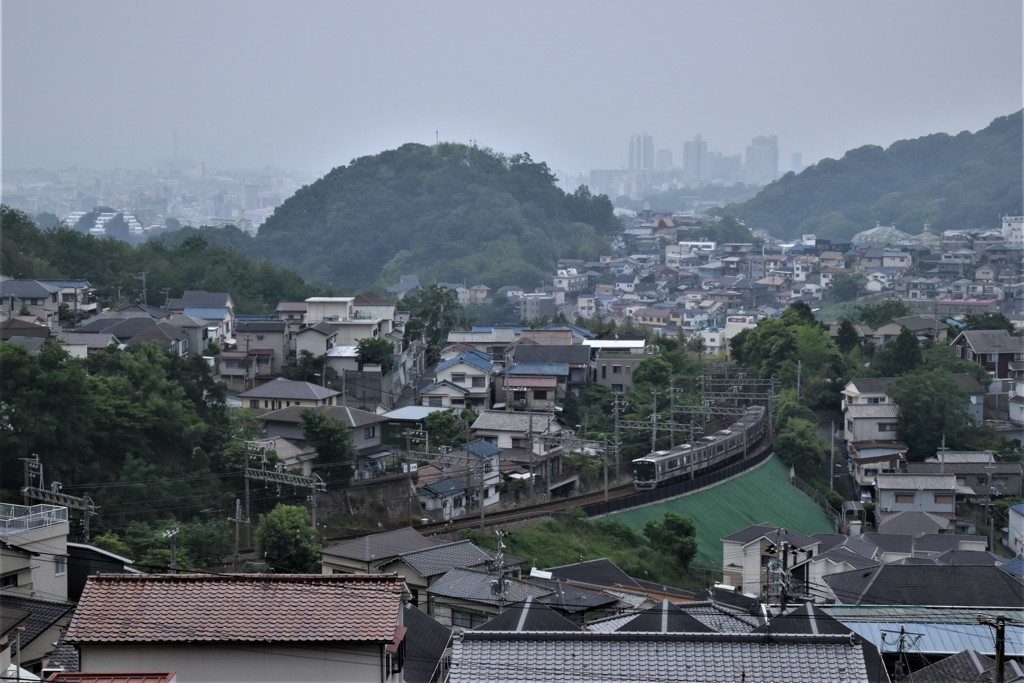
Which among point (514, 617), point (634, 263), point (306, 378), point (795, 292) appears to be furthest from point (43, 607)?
point (634, 263)

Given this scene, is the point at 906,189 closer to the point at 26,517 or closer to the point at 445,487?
the point at 445,487

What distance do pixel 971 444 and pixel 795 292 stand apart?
58.4 ft

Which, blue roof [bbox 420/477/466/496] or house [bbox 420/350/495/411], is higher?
house [bbox 420/350/495/411]

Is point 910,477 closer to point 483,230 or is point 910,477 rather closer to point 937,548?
point 937,548

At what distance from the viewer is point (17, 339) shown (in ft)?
34.1

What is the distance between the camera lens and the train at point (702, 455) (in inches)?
405

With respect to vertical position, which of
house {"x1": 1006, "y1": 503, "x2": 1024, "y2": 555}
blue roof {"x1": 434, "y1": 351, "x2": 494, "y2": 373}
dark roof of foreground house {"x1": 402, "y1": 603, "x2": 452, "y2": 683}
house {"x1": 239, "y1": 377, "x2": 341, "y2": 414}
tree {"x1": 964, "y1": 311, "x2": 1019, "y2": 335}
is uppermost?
tree {"x1": 964, "y1": 311, "x2": 1019, "y2": 335}

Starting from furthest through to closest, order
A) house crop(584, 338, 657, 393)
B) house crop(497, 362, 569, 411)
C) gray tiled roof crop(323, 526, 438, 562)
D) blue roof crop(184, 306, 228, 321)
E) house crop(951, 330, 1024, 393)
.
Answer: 1. house crop(951, 330, 1024, 393)
2. blue roof crop(184, 306, 228, 321)
3. house crop(584, 338, 657, 393)
4. house crop(497, 362, 569, 411)
5. gray tiled roof crop(323, 526, 438, 562)

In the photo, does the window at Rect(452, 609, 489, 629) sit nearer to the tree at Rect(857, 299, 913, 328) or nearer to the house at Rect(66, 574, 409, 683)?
the house at Rect(66, 574, 409, 683)

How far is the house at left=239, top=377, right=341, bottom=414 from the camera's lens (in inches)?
431

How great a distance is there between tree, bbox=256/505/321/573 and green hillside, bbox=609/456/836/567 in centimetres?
288

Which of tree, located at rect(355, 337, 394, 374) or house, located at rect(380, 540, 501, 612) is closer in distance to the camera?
house, located at rect(380, 540, 501, 612)

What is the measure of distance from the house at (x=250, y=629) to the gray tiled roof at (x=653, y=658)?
0.21 meters

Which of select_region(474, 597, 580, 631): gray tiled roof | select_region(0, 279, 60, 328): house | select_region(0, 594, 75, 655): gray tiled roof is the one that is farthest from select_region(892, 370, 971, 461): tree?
select_region(0, 594, 75, 655): gray tiled roof
